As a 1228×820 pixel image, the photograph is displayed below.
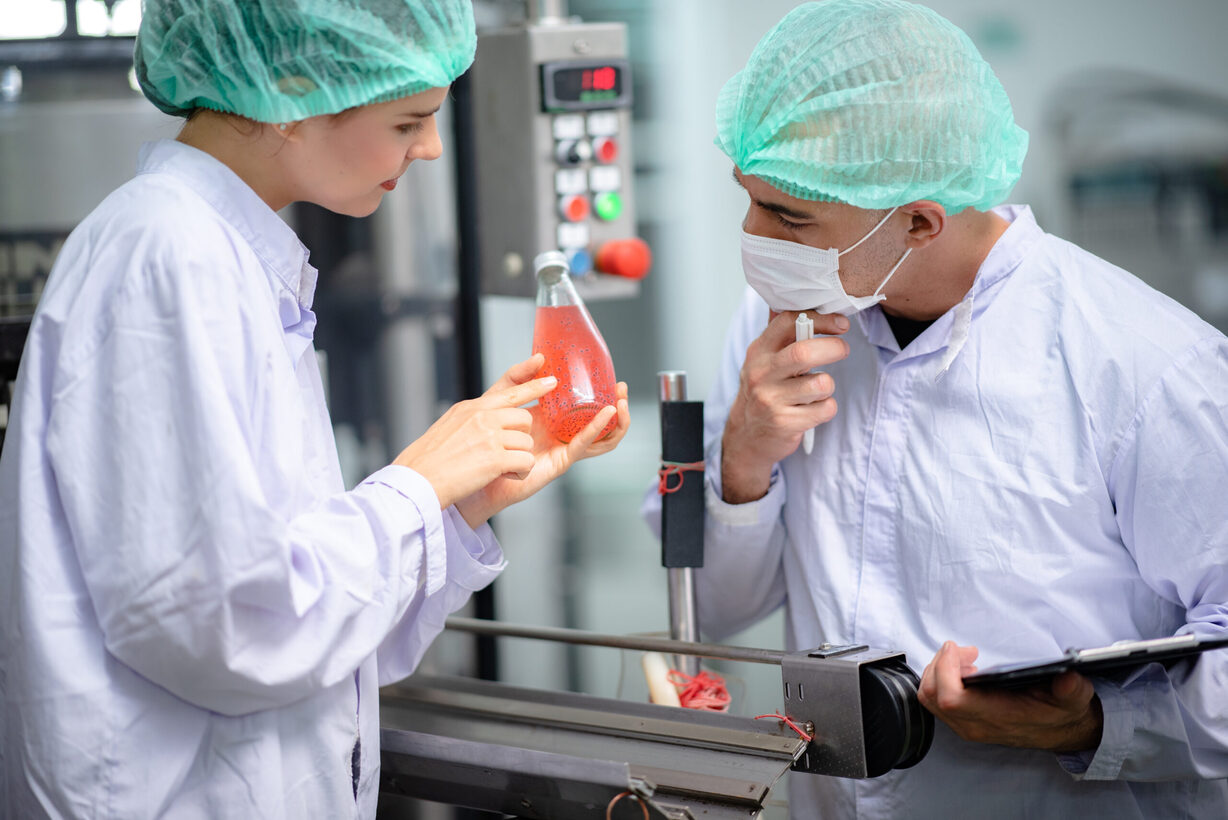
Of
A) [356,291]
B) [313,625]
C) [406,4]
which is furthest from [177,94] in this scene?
[356,291]

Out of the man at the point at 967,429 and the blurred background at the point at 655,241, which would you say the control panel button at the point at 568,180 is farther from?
the man at the point at 967,429

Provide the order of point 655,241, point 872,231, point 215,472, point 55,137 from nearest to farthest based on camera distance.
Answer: point 215,472
point 872,231
point 55,137
point 655,241

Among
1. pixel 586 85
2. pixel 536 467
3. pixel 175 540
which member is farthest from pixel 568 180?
Answer: pixel 175 540

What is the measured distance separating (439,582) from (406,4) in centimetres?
54

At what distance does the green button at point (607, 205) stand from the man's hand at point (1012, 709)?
3.25 feet

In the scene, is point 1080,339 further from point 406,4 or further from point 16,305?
point 16,305

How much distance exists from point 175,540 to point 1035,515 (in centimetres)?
93

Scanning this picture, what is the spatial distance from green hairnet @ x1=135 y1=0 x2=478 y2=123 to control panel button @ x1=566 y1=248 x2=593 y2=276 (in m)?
0.83

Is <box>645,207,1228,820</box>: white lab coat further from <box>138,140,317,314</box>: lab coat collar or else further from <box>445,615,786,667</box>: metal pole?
<box>138,140,317,314</box>: lab coat collar

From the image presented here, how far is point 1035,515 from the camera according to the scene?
125 centimetres

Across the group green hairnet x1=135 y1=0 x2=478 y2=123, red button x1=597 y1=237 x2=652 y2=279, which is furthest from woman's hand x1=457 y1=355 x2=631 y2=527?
red button x1=597 y1=237 x2=652 y2=279

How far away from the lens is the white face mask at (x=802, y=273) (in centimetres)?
128

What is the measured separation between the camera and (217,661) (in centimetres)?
87

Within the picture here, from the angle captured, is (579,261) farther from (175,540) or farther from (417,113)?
(175,540)
